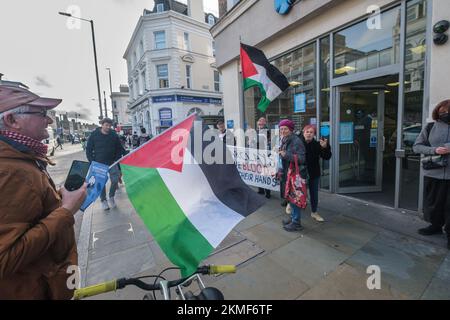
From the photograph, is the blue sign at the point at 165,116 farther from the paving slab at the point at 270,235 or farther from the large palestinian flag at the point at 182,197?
the large palestinian flag at the point at 182,197

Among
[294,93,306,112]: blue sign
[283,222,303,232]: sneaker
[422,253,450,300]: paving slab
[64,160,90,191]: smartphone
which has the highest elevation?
[294,93,306,112]: blue sign

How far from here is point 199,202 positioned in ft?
5.65

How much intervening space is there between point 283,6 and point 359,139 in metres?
3.68

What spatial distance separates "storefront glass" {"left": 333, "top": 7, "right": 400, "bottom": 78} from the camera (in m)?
4.27

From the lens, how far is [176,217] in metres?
1.56

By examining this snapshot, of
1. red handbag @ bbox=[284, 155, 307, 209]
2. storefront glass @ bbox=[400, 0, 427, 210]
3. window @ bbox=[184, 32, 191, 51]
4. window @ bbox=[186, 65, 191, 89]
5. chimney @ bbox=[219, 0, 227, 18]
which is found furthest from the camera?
window @ bbox=[186, 65, 191, 89]

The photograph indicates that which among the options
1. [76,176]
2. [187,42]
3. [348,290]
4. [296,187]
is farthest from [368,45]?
[187,42]

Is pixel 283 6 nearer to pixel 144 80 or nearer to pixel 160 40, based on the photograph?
pixel 160 40

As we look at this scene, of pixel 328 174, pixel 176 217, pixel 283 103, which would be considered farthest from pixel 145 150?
pixel 283 103

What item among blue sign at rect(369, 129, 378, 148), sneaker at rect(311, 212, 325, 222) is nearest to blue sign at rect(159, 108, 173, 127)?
blue sign at rect(369, 129, 378, 148)

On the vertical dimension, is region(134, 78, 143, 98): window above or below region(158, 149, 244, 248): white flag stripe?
above

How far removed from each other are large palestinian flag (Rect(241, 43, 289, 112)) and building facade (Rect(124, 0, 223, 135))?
1677 cm

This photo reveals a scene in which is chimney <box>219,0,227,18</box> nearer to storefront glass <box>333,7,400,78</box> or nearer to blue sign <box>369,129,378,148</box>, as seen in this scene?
storefront glass <box>333,7,400,78</box>

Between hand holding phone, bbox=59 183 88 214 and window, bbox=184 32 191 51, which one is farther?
window, bbox=184 32 191 51
